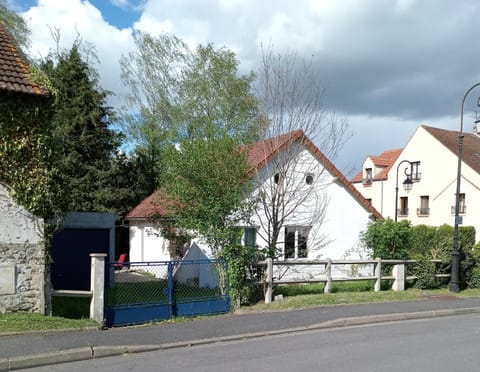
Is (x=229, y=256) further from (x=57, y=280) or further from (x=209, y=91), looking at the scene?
(x=209, y=91)

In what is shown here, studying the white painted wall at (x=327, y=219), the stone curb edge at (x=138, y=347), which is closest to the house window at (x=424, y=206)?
the white painted wall at (x=327, y=219)

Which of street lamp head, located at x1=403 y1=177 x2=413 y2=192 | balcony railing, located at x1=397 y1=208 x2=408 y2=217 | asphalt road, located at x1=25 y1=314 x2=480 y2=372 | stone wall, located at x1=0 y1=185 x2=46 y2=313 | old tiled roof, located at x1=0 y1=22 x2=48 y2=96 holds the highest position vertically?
old tiled roof, located at x1=0 y1=22 x2=48 y2=96

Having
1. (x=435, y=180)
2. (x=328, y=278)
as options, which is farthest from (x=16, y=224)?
(x=435, y=180)

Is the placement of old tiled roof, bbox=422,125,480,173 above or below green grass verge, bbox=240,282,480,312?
above

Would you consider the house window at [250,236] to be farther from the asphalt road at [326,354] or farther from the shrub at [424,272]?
the asphalt road at [326,354]

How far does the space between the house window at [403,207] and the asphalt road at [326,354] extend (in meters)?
32.6

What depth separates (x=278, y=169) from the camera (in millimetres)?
14211

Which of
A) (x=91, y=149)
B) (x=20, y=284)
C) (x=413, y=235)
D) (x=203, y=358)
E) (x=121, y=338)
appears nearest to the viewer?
(x=203, y=358)

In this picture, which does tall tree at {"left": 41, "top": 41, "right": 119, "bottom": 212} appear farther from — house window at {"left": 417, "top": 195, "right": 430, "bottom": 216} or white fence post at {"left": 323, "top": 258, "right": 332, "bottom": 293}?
house window at {"left": 417, "top": 195, "right": 430, "bottom": 216}

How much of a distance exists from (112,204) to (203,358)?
61.9 ft

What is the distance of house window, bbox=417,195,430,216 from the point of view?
39.0 m

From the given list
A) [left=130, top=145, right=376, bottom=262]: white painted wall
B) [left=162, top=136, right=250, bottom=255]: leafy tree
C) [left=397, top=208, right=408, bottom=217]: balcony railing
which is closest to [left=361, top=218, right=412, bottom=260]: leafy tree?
[left=130, top=145, right=376, bottom=262]: white painted wall

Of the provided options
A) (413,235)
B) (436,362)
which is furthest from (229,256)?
(413,235)

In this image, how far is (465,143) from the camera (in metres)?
37.5
